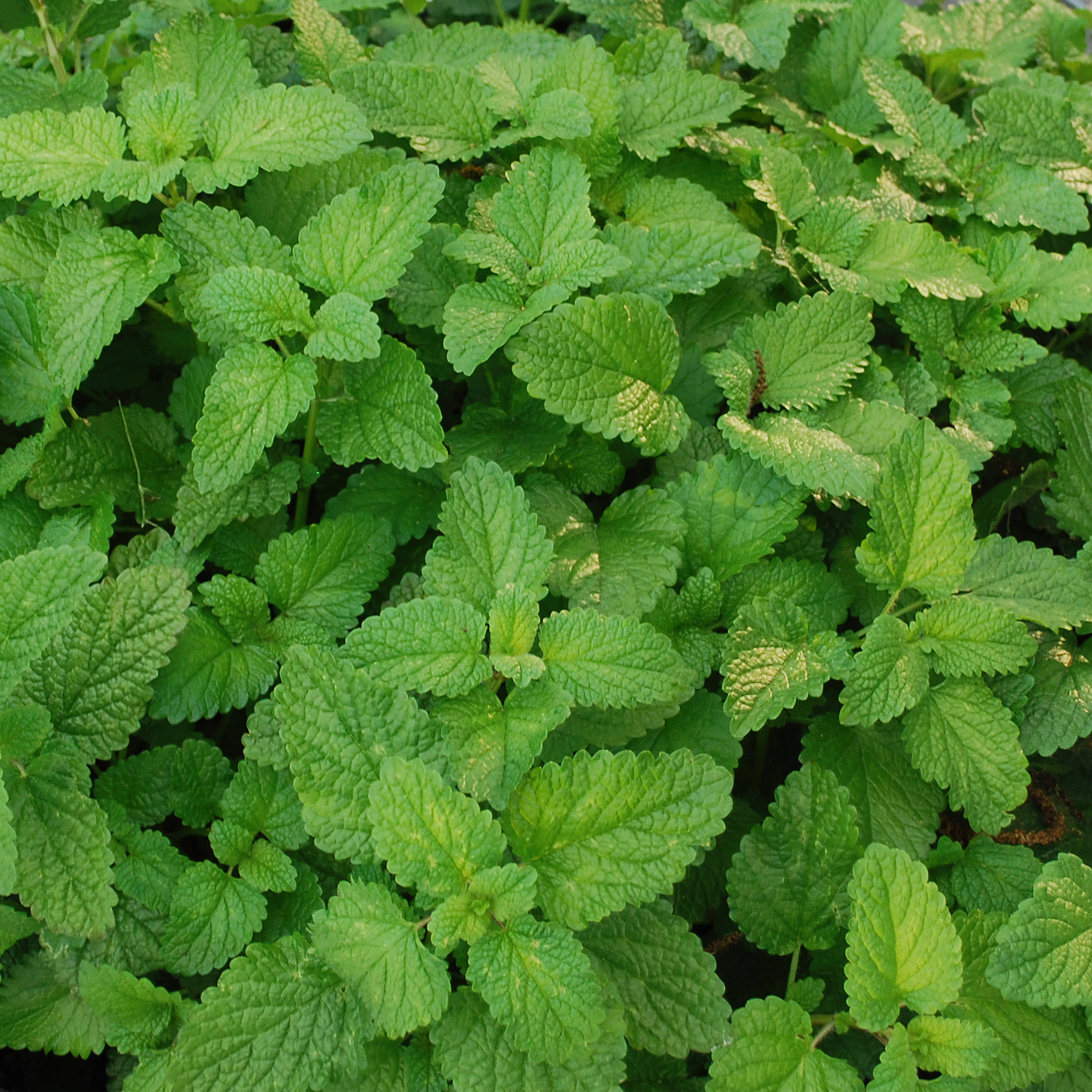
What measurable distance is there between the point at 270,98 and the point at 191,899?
1.05 metres

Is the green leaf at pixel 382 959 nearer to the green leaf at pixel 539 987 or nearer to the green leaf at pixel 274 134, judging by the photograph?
the green leaf at pixel 539 987

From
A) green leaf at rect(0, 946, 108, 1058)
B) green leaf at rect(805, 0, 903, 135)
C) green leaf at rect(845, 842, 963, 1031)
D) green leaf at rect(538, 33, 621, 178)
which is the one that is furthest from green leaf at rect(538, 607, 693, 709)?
green leaf at rect(805, 0, 903, 135)

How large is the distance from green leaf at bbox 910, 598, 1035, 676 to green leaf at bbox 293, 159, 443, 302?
0.83 meters

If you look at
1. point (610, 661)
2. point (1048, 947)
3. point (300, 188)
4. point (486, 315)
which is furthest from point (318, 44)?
point (1048, 947)

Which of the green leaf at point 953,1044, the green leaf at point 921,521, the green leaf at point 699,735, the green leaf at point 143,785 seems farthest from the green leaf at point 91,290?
the green leaf at point 953,1044

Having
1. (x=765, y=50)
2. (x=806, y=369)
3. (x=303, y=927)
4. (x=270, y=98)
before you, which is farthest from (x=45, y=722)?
(x=765, y=50)

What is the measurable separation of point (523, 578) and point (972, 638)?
22.8 inches

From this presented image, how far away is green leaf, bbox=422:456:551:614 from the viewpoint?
123 cm

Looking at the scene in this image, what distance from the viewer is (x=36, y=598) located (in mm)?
1113

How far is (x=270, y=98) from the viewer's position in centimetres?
139

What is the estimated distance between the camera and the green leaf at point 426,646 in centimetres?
116

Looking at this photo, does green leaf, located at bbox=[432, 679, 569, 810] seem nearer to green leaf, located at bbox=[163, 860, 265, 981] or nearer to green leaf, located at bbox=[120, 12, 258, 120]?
green leaf, located at bbox=[163, 860, 265, 981]

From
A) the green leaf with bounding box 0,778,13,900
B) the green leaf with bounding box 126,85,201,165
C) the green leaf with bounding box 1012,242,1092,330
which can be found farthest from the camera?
the green leaf with bounding box 1012,242,1092,330

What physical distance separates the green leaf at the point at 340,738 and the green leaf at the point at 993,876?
0.72 m
